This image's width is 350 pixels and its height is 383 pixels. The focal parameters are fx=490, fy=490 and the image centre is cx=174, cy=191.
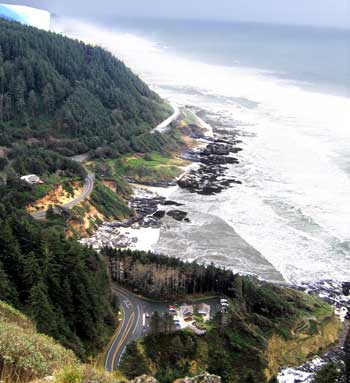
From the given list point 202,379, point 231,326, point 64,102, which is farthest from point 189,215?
point 202,379

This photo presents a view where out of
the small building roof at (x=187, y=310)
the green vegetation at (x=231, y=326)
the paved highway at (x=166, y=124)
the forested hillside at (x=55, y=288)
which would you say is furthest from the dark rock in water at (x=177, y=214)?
the paved highway at (x=166, y=124)

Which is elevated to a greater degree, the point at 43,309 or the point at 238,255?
the point at 43,309

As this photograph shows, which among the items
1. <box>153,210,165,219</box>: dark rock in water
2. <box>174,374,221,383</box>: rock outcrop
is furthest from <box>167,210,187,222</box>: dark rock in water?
<box>174,374,221,383</box>: rock outcrop

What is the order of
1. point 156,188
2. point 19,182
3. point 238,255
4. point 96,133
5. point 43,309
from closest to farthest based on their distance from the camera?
point 43,309, point 238,255, point 19,182, point 156,188, point 96,133

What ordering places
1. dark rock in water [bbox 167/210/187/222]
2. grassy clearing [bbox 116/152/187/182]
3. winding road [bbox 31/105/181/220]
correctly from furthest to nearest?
grassy clearing [bbox 116/152/187/182] → dark rock in water [bbox 167/210/187/222] → winding road [bbox 31/105/181/220]

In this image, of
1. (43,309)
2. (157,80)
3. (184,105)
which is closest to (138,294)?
(43,309)

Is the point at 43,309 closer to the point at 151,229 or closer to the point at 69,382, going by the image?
the point at 69,382

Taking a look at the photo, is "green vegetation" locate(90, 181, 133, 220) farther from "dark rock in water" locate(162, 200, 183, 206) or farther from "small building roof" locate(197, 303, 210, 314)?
"small building roof" locate(197, 303, 210, 314)
